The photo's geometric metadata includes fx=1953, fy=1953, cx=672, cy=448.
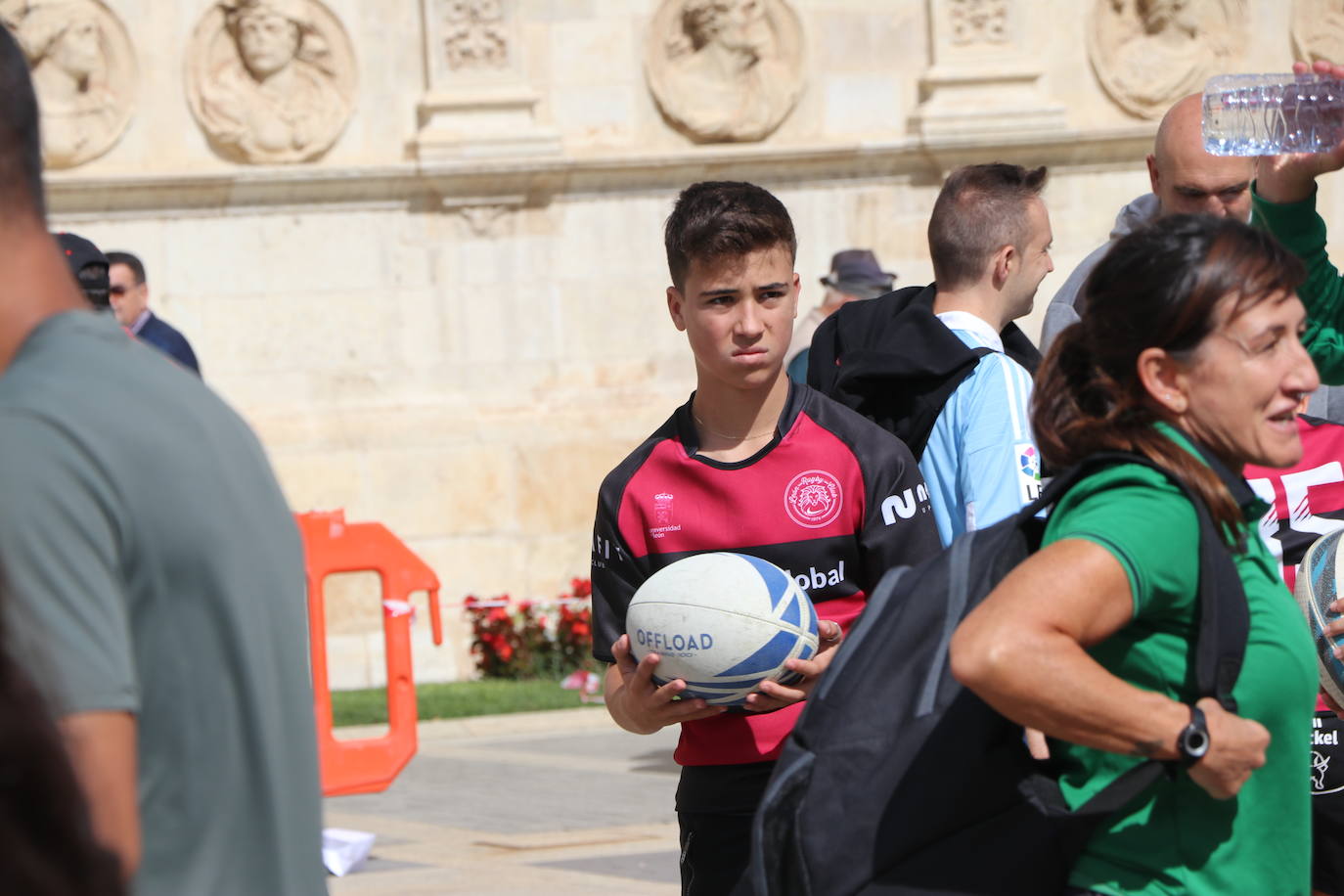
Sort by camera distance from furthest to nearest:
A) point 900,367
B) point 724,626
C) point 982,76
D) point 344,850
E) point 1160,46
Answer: point 1160,46
point 982,76
point 344,850
point 900,367
point 724,626

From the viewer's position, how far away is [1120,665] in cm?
280

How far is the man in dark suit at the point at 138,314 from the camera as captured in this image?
860 centimetres

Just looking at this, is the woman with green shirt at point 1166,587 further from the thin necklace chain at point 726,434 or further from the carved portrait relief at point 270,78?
the carved portrait relief at point 270,78

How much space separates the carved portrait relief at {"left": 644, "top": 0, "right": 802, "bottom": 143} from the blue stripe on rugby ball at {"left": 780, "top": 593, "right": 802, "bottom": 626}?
11026 mm

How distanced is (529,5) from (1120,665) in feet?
40.2

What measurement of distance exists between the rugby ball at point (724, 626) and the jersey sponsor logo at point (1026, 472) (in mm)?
770

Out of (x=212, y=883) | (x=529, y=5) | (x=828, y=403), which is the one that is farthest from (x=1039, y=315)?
(x=212, y=883)

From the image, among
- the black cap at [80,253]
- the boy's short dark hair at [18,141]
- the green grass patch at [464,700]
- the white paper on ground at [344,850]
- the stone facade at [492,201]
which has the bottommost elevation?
the green grass patch at [464,700]

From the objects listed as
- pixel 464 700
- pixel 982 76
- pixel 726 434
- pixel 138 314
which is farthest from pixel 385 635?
pixel 982 76

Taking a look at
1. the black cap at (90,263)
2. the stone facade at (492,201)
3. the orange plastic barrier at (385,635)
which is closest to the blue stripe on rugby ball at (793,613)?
the black cap at (90,263)

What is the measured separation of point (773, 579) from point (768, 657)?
16 cm

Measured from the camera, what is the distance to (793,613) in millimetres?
3922

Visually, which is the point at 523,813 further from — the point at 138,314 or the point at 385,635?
the point at 138,314

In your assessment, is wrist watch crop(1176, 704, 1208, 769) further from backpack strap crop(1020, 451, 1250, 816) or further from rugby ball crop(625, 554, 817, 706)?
rugby ball crop(625, 554, 817, 706)
